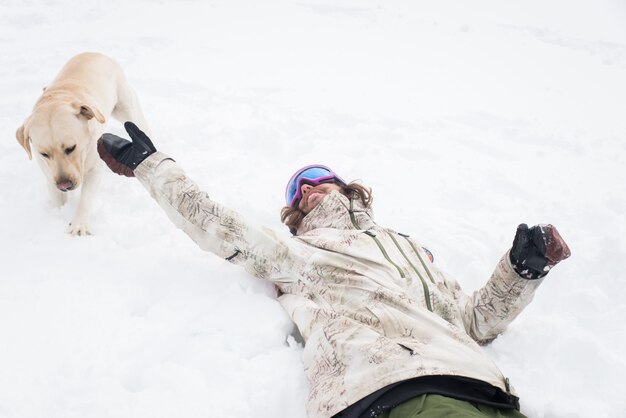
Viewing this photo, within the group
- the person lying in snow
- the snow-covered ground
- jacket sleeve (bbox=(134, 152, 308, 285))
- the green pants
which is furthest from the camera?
jacket sleeve (bbox=(134, 152, 308, 285))

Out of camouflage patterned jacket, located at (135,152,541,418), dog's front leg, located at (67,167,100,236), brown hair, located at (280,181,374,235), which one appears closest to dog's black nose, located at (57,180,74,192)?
dog's front leg, located at (67,167,100,236)

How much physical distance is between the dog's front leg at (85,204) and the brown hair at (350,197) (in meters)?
1.24

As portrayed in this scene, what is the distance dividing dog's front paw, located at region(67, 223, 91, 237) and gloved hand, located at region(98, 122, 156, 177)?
0.51 m

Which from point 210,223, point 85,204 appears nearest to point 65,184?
point 85,204

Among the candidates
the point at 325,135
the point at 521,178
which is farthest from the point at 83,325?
the point at 521,178

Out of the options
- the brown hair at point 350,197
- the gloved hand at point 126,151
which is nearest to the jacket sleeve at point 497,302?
the brown hair at point 350,197

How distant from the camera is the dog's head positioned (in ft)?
9.05

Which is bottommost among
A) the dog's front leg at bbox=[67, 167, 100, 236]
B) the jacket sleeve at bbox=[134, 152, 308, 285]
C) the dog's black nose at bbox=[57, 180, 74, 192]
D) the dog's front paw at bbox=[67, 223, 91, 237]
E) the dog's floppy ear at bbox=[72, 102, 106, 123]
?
the dog's front paw at bbox=[67, 223, 91, 237]

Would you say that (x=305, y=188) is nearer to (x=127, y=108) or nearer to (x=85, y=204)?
(x=85, y=204)

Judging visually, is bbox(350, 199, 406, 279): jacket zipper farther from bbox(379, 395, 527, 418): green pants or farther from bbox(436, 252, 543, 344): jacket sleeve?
bbox(379, 395, 527, 418): green pants

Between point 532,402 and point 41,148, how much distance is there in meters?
3.06

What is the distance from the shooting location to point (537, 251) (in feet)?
6.66

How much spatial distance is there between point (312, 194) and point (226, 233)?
64cm

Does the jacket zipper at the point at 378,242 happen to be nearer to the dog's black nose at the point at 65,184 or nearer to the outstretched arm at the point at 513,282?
the outstretched arm at the point at 513,282
